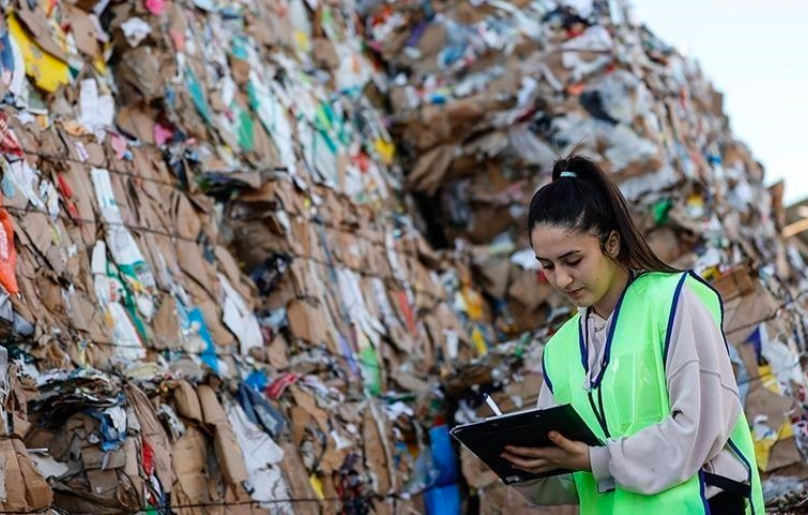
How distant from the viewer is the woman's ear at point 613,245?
2322mm

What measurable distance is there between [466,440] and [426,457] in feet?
6.51

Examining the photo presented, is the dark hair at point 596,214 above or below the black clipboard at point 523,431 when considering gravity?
above

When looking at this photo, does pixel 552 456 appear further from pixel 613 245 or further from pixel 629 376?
pixel 613 245

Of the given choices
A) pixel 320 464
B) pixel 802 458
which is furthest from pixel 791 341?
pixel 320 464

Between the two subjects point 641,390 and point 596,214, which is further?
point 596,214

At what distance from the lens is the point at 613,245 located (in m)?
2.32

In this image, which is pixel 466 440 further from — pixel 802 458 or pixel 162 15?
pixel 162 15

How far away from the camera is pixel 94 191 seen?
3816mm

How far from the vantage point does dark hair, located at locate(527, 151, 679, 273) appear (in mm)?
2303

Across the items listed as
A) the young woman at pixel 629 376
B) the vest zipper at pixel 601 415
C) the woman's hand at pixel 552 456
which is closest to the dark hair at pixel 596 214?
the young woman at pixel 629 376

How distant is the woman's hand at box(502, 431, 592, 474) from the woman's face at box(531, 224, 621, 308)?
28 centimetres

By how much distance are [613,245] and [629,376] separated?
0.90ft

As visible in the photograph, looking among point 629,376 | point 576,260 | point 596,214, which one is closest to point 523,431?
point 629,376

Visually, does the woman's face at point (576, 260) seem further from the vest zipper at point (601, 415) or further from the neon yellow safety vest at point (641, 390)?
the vest zipper at point (601, 415)
